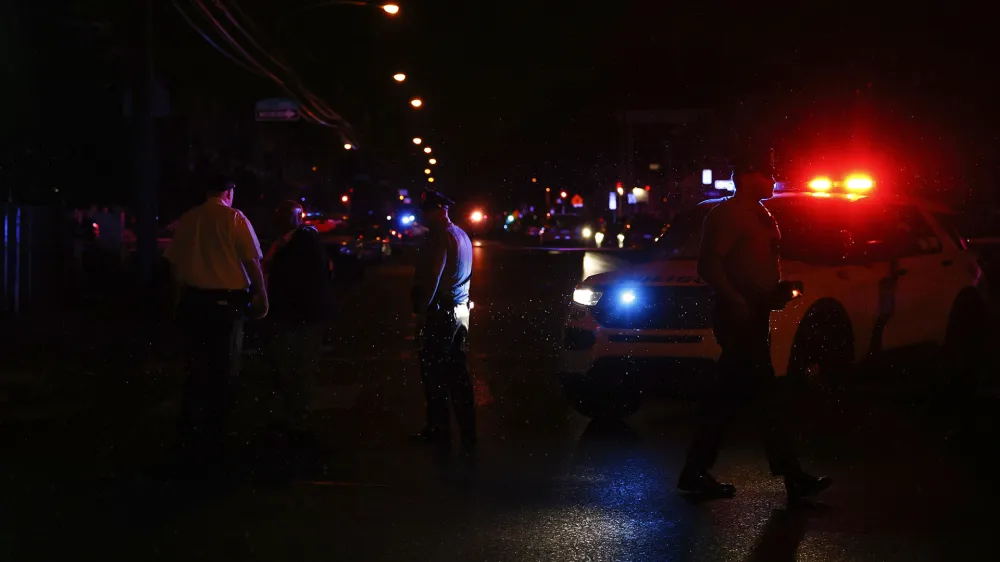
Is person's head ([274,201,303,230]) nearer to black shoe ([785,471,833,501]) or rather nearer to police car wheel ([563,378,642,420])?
police car wheel ([563,378,642,420])

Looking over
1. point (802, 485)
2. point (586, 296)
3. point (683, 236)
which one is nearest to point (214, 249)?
point (586, 296)

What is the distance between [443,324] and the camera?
26.0 ft

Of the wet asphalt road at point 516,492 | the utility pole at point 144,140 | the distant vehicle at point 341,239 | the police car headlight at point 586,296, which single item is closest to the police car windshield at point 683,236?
the police car headlight at point 586,296

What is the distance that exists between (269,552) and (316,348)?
311cm

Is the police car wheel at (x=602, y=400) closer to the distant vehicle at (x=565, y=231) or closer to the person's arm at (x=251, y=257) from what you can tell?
the person's arm at (x=251, y=257)

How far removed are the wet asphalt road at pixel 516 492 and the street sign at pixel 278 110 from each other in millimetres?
30579

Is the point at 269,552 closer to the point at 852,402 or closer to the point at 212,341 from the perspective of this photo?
the point at 212,341

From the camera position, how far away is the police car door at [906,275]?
920cm

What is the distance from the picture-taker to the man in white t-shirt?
23.4 ft

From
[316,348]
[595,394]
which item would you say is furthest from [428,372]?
[595,394]

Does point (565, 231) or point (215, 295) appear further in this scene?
point (565, 231)

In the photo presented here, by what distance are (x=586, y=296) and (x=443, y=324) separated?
4.39ft

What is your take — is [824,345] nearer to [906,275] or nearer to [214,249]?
[906,275]

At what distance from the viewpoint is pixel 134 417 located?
9.35m
